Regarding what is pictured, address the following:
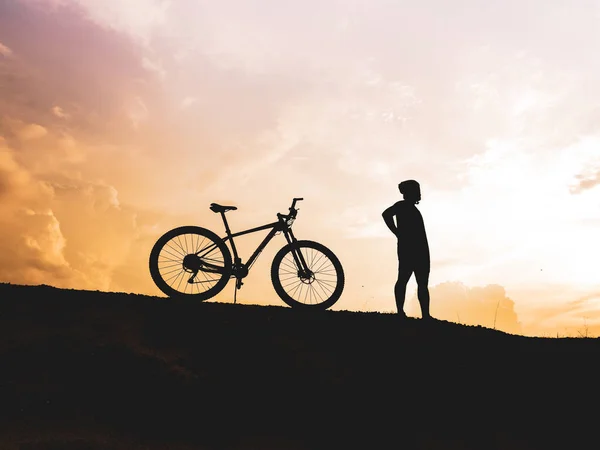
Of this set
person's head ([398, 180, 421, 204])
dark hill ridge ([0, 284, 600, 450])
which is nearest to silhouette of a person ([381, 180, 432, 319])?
person's head ([398, 180, 421, 204])

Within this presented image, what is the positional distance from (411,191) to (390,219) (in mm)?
569

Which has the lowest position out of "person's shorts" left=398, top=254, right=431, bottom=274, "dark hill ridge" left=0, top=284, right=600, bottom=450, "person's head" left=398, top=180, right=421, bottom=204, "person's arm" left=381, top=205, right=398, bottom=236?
"dark hill ridge" left=0, top=284, right=600, bottom=450

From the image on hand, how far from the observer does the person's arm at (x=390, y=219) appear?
886 cm

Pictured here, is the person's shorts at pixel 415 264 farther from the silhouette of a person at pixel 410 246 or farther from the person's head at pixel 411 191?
the person's head at pixel 411 191

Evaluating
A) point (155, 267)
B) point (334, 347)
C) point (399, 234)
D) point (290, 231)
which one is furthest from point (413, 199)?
point (155, 267)

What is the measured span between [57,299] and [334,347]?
3.95 metres

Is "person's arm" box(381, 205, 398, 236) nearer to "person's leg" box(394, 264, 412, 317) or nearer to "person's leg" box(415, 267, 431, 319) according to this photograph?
"person's leg" box(394, 264, 412, 317)

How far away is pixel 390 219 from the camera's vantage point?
29.1ft

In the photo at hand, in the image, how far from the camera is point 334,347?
787 centimetres

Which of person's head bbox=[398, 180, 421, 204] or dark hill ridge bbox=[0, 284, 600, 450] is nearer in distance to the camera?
dark hill ridge bbox=[0, 284, 600, 450]

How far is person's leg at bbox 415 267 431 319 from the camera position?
882cm

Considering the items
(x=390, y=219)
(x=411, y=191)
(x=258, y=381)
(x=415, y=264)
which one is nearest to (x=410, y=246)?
(x=415, y=264)

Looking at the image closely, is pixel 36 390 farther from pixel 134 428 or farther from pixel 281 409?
pixel 281 409

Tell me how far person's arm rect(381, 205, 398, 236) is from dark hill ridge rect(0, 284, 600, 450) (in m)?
1.42
